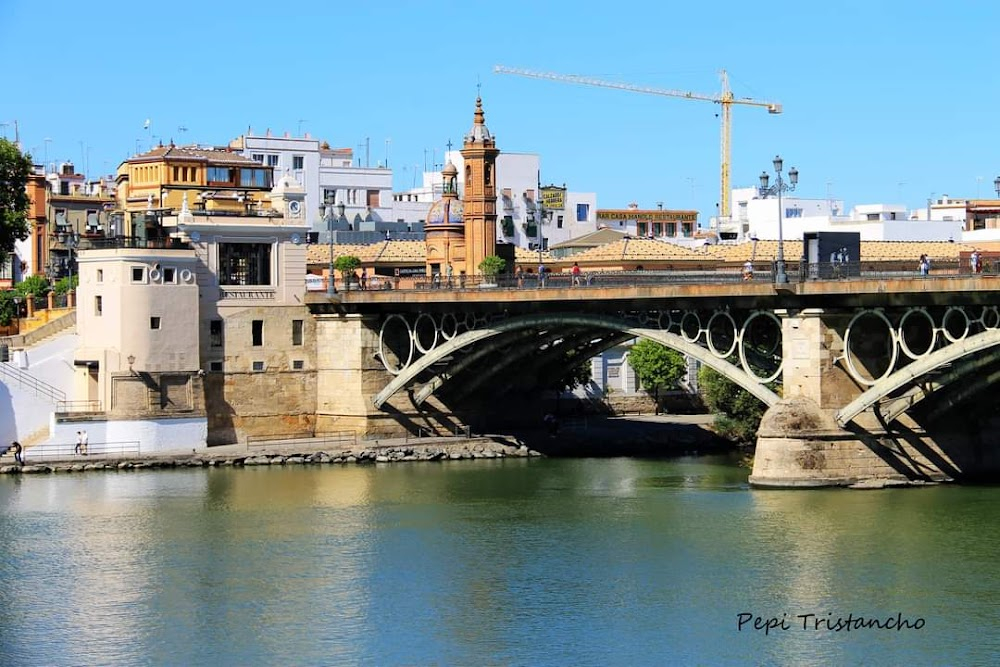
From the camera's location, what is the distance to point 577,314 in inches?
2867

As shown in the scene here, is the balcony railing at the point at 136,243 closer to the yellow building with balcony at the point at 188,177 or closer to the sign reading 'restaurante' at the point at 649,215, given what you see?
the yellow building with balcony at the point at 188,177

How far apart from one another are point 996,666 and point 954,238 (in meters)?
92.5

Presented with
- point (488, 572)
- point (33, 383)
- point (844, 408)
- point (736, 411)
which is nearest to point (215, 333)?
point (33, 383)

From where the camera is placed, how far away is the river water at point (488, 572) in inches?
1768

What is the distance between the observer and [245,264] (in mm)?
84000

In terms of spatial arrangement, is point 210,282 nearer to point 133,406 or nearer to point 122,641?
point 133,406

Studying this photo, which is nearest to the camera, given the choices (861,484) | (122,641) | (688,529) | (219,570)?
(122,641)

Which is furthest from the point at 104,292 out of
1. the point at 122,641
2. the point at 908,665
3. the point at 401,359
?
the point at 908,665

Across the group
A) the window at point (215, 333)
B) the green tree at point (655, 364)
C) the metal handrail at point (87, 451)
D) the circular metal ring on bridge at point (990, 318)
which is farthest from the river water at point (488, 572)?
the green tree at point (655, 364)

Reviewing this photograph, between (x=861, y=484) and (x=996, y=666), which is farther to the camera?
(x=861, y=484)

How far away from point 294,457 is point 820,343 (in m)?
22.8

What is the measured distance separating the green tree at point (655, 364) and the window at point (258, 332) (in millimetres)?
21143

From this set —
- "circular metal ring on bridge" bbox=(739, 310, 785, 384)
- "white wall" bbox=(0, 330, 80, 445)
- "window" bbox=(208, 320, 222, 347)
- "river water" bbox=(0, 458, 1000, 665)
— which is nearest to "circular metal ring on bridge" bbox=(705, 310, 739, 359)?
"circular metal ring on bridge" bbox=(739, 310, 785, 384)

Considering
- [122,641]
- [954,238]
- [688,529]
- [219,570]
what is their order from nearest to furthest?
[122,641], [219,570], [688,529], [954,238]
